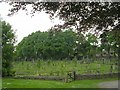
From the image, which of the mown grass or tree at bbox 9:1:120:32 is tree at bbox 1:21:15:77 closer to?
the mown grass

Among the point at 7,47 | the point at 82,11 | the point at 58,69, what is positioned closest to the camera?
the point at 82,11

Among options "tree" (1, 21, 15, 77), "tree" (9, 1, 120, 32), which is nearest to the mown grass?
"tree" (1, 21, 15, 77)

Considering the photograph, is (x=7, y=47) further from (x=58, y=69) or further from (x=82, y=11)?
(x=82, y=11)

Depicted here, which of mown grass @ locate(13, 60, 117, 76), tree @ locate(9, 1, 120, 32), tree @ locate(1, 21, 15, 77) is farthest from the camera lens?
mown grass @ locate(13, 60, 117, 76)

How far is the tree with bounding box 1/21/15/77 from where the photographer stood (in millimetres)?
32375

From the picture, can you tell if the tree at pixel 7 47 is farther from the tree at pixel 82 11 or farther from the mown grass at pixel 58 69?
the tree at pixel 82 11

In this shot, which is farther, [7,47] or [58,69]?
[58,69]

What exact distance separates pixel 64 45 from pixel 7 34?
86.5ft

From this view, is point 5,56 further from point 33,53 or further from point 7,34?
point 33,53

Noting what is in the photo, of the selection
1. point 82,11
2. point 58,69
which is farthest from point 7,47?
point 82,11

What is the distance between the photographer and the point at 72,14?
18.6 ft

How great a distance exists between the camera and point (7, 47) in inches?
1303

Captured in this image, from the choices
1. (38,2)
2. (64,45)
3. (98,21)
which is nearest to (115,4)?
(98,21)

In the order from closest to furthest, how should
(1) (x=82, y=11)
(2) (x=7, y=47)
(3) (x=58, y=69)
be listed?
(1) (x=82, y=11) < (2) (x=7, y=47) < (3) (x=58, y=69)
